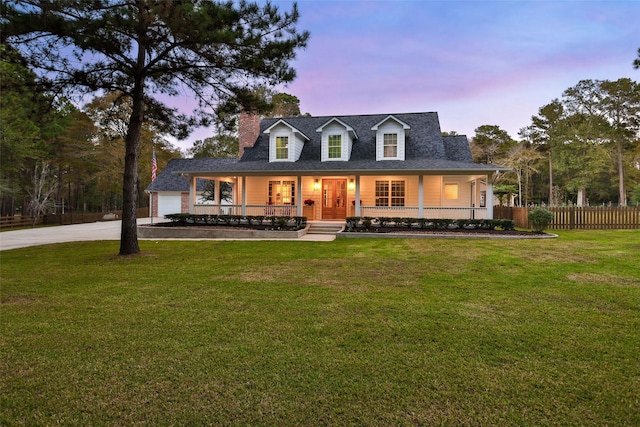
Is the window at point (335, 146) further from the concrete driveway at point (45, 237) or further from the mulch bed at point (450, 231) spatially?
the concrete driveway at point (45, 237)

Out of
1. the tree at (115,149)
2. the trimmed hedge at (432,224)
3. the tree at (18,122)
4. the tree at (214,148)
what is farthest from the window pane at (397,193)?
the tree at (214,148)

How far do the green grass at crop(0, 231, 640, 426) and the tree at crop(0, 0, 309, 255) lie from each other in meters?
5.68

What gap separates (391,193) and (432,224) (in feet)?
11.4

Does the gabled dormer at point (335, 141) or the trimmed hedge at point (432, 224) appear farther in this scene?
the gabled dormer at point (335, 141)

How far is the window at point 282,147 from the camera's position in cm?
1817

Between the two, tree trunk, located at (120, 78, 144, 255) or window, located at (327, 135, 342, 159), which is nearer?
tree trunk, located at (120, 78, 144, 255)

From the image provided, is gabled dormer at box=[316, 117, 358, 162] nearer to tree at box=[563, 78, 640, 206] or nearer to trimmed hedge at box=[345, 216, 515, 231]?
trimmed hedge at box=[345, 216, 515, 231]

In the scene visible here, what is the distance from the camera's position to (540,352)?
127 inches

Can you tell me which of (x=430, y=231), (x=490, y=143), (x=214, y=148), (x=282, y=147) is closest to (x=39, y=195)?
(x=282, y=147)

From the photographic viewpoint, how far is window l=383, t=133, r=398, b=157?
17.2 meters

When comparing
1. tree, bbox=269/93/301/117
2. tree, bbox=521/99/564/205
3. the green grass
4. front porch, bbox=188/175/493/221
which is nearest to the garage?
front porch, bbox=188/175/493/221

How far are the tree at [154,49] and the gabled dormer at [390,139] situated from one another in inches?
342

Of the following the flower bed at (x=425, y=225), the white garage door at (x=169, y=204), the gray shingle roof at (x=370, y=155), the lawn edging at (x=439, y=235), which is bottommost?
the lawn edging at (x=439, y=235)

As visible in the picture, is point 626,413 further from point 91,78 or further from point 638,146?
point 638,146
